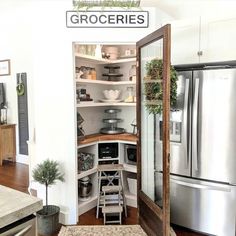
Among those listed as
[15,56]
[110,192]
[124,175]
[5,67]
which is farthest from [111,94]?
[5,67]

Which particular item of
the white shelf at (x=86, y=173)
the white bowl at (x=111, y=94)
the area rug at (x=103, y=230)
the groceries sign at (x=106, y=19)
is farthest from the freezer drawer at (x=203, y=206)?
the groceries sign at (x=106, y=19)

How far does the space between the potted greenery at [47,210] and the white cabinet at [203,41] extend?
1938 mm

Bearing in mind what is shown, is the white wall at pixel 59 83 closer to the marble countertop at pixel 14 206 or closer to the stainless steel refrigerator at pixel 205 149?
the stainless steel refrigerator at pixel 205 149

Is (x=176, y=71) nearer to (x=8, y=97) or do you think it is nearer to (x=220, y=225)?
(x=220, y=225)

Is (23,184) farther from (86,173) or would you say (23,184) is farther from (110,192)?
(110,192)

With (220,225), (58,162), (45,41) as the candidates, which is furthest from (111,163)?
(45,41)

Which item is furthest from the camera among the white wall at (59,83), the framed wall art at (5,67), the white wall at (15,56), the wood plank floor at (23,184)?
the framed wall art at (5,67)

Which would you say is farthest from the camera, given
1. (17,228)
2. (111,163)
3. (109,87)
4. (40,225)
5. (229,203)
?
(109,87)

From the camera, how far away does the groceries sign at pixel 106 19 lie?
121 inches

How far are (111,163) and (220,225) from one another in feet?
5.50

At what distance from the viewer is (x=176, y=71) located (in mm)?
2980

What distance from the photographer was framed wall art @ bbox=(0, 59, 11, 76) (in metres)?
6.08

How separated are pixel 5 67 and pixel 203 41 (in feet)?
15.9

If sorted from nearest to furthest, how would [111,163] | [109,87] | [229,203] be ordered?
[229,203], [111,163], [109,87]
